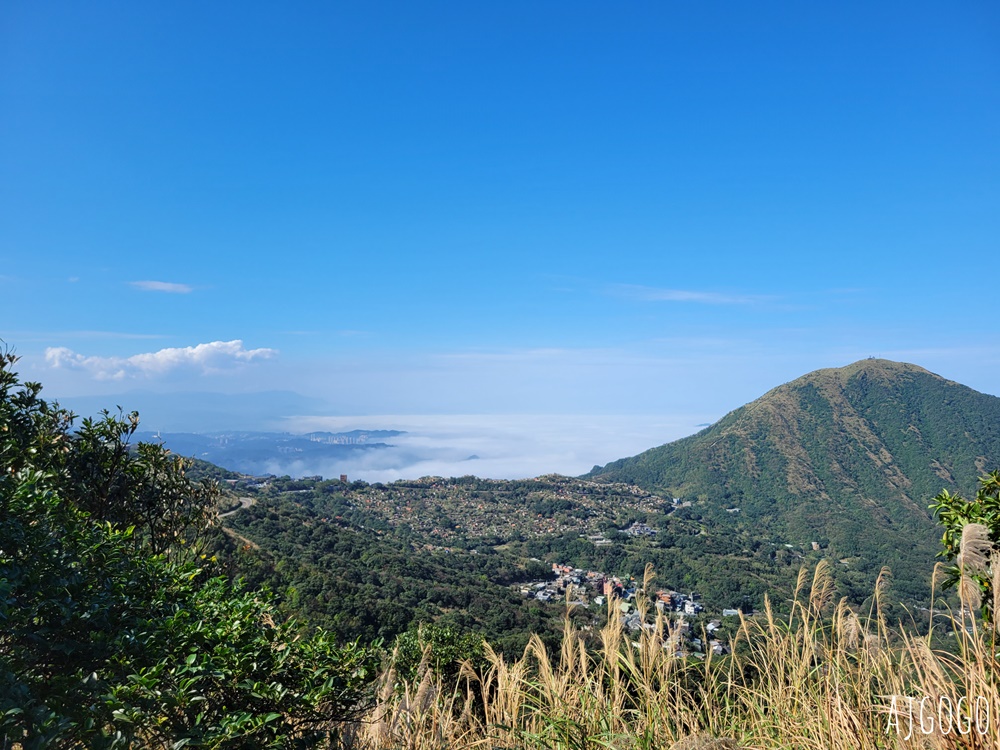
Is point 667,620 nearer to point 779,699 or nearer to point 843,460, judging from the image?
point 779,699

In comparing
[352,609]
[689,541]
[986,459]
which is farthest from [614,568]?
[986,459]

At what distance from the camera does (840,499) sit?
89.1 m

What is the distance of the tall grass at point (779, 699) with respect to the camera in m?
1.73

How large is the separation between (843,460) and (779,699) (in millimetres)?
112639

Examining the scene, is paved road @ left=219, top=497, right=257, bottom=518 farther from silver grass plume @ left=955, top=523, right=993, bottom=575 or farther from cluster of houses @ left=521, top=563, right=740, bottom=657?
silver grass plume @ left=955, top=523, right=993, bottom=575

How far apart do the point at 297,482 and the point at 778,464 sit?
79.6 meters

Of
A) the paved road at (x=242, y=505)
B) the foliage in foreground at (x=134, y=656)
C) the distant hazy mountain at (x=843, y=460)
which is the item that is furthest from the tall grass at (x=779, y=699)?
the distant hazy mountain at (x=843, y=460)

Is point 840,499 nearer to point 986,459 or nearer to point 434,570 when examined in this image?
point 986,459

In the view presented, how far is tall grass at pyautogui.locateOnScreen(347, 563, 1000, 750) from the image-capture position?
1.73 m

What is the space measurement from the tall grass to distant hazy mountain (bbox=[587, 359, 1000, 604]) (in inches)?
2848

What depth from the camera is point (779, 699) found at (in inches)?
90.0

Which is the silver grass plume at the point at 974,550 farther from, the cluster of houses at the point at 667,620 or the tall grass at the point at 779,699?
the cluster of houses at the point at 667,620

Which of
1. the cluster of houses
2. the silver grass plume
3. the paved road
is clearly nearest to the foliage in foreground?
the cluster of houses

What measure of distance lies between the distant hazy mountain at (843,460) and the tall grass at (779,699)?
72.3 metres
